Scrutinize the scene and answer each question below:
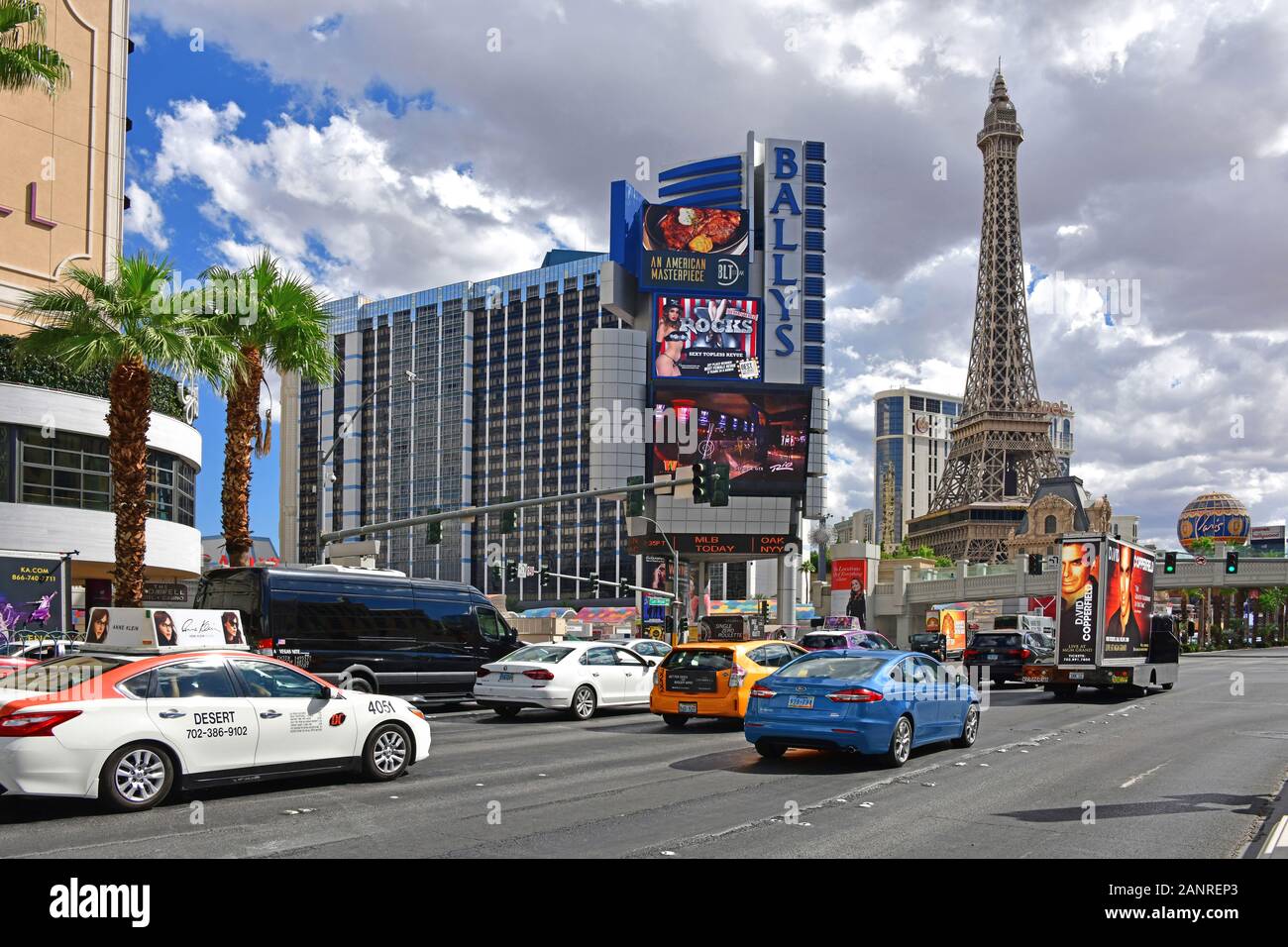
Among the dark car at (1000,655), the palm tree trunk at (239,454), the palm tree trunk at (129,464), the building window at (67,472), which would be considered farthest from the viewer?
the building window at (67,472)

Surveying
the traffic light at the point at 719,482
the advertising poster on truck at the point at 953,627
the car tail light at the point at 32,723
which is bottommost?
the advertising poster on truck at the point at 953,627

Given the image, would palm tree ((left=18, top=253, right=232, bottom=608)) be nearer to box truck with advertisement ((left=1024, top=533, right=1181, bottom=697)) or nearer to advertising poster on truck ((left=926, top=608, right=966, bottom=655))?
box truck with advertisement ((left=1024, top=533, right=1181, bottom=697))

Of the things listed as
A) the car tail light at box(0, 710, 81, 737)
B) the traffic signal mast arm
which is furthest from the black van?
the car tail light at box(0, 710, 81, 737)

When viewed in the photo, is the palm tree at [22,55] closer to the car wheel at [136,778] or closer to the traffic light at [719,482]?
the car wheel at [136,778]

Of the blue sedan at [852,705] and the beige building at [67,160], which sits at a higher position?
the beige building at [67,160]

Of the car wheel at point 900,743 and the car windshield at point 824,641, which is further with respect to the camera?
the car windshield at point 824,641

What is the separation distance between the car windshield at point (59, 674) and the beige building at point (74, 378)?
27335 millimetres

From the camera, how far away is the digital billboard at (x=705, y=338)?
77.1 metres

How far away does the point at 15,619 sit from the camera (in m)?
34.7

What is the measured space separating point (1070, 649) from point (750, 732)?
46.6 ft

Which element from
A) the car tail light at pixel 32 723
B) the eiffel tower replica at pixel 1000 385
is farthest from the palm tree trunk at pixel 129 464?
the eiffel tower replica at pixel 1000 385

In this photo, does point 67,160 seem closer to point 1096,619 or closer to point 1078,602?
point 1078,602

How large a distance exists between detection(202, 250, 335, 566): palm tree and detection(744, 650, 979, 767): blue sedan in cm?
1376
